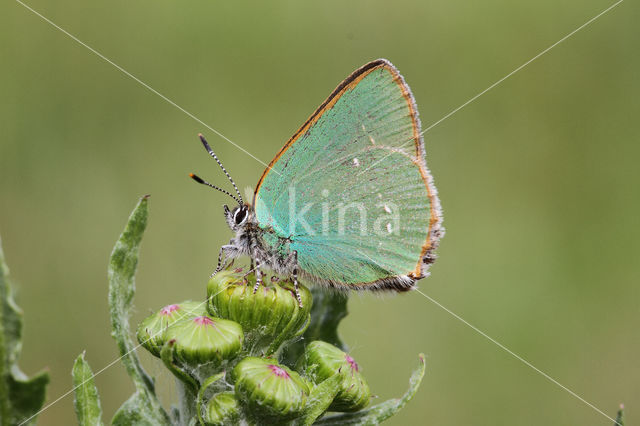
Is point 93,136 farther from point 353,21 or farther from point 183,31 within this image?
point 353,21

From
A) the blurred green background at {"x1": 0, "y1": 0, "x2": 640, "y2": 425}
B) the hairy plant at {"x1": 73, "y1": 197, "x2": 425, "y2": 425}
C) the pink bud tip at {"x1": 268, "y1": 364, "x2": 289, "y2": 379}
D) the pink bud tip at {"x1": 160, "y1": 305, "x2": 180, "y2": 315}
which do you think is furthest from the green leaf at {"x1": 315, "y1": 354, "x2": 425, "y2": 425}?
the blurred green background at {"x1": 0, "y1": 0, "x2": 640, "y2": 425}

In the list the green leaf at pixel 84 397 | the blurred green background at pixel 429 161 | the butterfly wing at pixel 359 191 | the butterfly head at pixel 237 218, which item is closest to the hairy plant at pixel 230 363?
the green leaf at pixel 84 397

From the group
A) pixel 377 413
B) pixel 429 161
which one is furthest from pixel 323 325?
pixel 429 161

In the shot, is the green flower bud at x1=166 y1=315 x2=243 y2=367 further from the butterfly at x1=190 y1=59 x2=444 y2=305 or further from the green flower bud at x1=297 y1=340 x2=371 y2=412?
the butterfly at x1=190 y1=59 x2=444 y2=305

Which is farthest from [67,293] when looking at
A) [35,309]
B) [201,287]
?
[201,287]

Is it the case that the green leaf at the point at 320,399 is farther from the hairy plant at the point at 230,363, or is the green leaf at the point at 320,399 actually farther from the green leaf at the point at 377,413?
the green leaf at the point at 377,413
